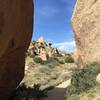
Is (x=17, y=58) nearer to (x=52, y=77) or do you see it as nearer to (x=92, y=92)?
(x=92, y=92)

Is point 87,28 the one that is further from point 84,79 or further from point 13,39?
point 13,39

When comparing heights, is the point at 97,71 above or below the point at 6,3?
below

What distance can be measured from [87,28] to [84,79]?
4042mm

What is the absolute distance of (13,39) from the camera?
673 inches

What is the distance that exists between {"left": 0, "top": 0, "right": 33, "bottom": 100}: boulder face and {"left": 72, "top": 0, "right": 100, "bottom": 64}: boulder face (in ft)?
13.2

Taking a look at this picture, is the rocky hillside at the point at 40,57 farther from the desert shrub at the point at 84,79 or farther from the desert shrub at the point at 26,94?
the desert shrub at the point at 84,79

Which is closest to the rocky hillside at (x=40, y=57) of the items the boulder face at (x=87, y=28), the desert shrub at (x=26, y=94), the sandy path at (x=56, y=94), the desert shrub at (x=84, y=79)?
the sandy path at (x=56, y=94)

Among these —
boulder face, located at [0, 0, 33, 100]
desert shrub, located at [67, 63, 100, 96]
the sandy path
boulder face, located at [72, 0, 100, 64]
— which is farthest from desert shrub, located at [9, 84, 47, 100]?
boulder face, located at [72, 0, 100, 64]

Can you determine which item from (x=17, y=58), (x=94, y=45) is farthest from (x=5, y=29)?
(x=94, y=45)

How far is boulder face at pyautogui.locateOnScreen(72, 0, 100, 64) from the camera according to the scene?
21.3 metres

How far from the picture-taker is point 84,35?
73.4 feet

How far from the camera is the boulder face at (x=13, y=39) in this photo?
15836 mm

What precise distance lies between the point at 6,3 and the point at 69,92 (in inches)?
251

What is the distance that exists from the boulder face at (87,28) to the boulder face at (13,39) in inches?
158
